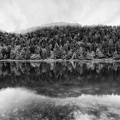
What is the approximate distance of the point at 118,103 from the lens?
51.5 feet

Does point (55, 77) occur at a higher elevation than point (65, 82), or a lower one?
higher

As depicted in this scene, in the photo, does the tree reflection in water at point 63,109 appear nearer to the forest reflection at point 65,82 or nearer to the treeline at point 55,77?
the forest reflection at point 65,82

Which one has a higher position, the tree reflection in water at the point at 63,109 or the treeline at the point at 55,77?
the treeline at the point at 55,77

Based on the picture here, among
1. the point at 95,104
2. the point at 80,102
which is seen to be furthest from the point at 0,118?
the point at 95,104

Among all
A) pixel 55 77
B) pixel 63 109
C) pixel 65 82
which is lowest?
pixel 63 109

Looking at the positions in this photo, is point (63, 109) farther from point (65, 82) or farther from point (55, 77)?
point (55, 77)

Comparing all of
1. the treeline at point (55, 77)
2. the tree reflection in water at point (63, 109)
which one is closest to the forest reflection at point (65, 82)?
the treeline at point (55, 77)

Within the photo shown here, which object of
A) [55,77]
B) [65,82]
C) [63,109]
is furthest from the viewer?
[55,77]

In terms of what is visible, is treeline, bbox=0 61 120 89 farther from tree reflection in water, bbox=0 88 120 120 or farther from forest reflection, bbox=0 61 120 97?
tree reflection in water, bbox=0 88 120 120

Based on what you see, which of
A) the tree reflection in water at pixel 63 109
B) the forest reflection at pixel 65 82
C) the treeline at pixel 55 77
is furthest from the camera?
the treeline at pixel 55 77

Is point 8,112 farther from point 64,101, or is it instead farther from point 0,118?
point 64,101

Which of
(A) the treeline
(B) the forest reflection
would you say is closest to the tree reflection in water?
(B) the forest reflection

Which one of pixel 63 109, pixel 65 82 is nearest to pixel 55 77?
pixel 65 82

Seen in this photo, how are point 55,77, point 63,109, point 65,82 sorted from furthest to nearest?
point 55,77, point 65,82, point 63,109
